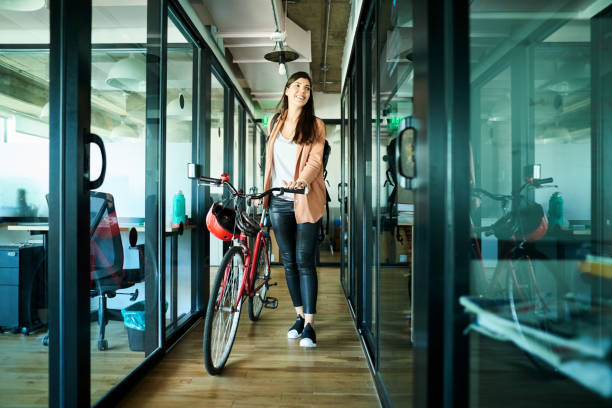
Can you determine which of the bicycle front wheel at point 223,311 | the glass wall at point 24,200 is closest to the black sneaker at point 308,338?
the bicycle front wheel at point 223,311

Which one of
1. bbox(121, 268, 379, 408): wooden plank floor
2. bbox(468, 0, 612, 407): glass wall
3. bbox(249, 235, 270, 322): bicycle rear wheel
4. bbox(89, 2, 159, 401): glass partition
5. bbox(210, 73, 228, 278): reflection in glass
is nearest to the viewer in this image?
bbox(468, 0, 612, 407): glass wall

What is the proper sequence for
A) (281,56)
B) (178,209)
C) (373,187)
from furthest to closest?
(281,56)
(178,209)
(373,187)

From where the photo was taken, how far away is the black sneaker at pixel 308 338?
2.30m

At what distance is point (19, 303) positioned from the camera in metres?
1.27

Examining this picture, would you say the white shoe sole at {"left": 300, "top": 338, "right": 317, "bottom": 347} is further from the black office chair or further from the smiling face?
the smiling face

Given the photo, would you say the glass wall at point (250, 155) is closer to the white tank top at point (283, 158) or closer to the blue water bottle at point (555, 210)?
the white tank top at point (283, 158)

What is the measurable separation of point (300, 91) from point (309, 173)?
1.74 ft

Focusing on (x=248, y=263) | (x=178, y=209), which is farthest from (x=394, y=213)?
(x=178, y=209)

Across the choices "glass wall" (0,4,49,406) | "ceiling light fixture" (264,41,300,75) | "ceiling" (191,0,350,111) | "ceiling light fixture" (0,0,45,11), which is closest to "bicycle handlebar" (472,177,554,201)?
"glass wall" (0,4,49,406)

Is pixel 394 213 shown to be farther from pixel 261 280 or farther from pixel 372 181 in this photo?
pixel 261 280

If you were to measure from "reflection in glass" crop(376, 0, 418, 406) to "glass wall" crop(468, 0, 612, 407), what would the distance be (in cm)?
23

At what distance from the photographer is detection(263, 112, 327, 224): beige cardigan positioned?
229 cm

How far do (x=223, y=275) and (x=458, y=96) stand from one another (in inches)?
57.0

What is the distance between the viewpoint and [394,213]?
1.58m
